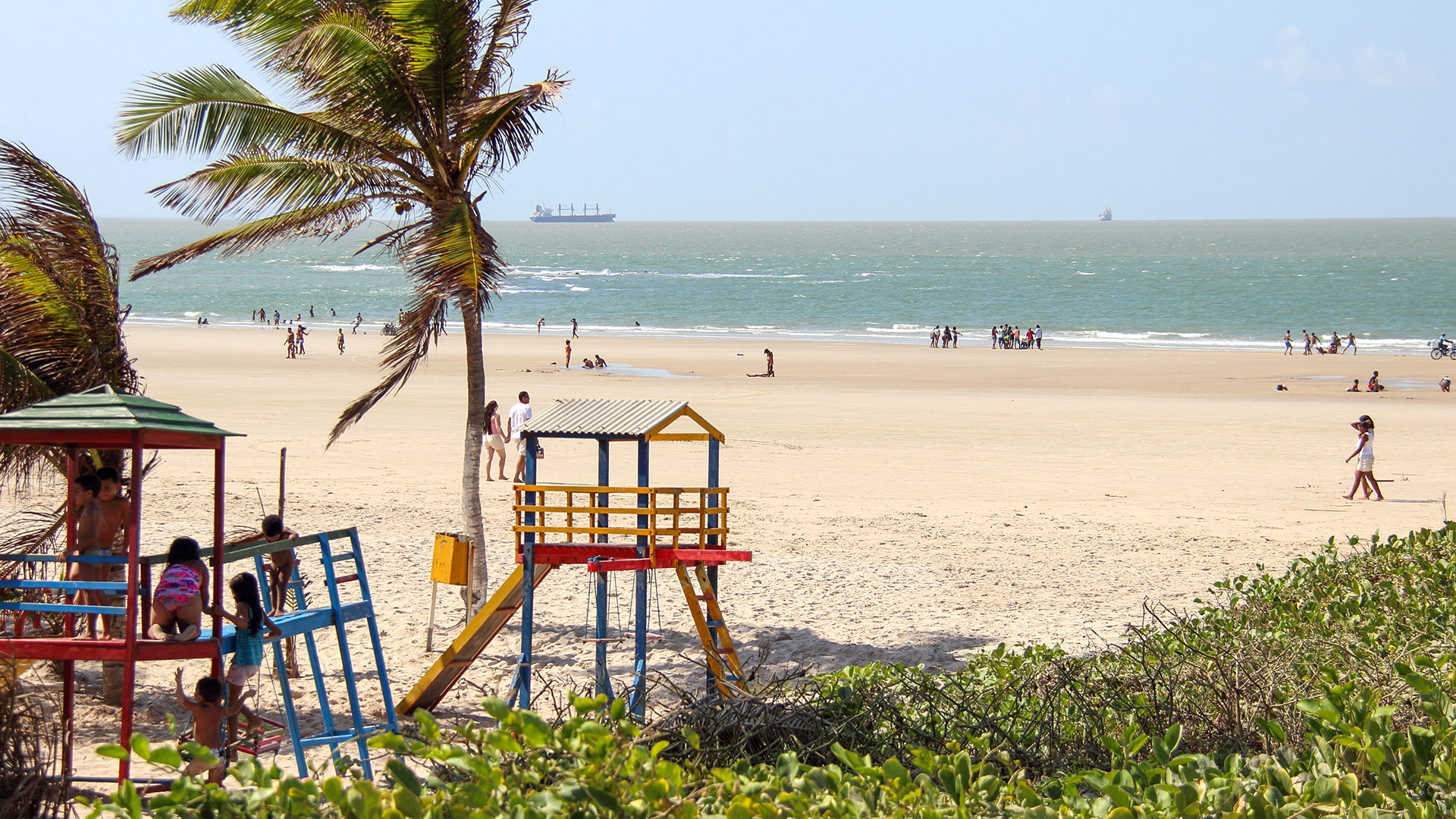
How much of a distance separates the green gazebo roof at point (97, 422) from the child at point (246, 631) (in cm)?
107

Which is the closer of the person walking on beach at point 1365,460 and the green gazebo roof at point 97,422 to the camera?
the green gazebo roof at point 97,422

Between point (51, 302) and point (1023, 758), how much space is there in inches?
298

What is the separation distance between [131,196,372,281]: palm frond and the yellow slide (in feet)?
12.9

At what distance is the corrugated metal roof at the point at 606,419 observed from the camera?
9594 millimetres

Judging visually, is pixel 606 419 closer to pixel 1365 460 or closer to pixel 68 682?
pixel 68 682

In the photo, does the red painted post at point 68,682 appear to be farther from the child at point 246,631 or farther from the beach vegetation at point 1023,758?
the beach vegetation at point 1023,758

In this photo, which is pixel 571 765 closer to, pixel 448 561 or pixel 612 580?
pixel 448 561

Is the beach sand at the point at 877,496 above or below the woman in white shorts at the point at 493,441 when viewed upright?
below

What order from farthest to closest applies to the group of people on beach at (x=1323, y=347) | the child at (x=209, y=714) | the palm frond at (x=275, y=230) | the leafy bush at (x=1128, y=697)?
the group of people on beach at (x=1323, y=347) → the palm frond at (x=275, y=230) → the child at (x=209, y=714) → the leafy bush at (x=1128, y=697)

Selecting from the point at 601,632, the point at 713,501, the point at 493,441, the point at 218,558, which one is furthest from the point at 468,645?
the point at 493,441

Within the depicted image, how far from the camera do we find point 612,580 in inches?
556

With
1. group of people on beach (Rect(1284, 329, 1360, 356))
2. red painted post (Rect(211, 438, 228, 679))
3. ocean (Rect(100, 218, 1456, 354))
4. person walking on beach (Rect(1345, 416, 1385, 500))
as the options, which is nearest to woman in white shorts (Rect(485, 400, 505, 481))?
red painted post (Rect(211, 438, 228, 679))

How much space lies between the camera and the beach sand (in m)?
12.0

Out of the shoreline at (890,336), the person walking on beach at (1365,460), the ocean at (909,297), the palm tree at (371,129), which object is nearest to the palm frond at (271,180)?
the palm tree at (371,129)
